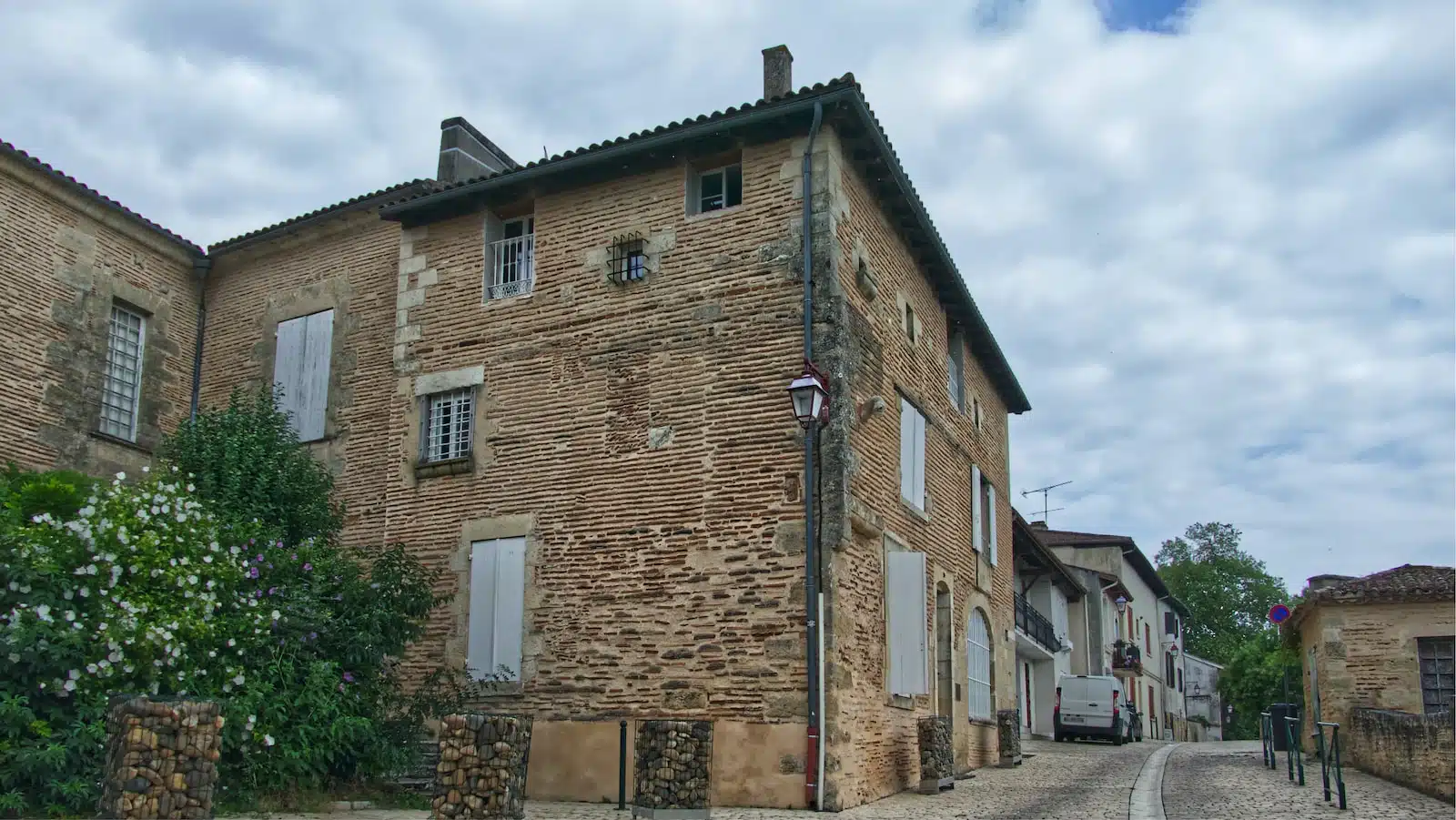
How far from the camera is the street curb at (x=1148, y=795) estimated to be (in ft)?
35.0

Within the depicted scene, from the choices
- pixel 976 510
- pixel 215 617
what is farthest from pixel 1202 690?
pixel 215 617

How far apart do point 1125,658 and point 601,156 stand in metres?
29.0

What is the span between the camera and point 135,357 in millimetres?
16344

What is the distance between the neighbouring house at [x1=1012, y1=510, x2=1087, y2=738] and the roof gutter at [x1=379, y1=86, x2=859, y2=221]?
18374mm

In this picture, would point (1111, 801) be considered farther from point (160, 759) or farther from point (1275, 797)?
point (160, 759)

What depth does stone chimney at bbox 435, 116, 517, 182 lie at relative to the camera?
16.3 meters

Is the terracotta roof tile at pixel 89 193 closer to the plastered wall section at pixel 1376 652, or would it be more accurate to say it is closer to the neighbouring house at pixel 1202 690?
the plastered wall section at pixel 1376 652

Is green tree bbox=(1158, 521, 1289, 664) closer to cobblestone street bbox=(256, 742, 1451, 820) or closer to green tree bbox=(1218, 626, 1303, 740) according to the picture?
green tree bbox=(1218, 626, 1303, 740)

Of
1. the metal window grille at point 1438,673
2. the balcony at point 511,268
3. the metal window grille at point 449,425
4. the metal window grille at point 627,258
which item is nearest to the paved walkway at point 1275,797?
the metal window grille at point 1438,673

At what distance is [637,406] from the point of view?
517 inches

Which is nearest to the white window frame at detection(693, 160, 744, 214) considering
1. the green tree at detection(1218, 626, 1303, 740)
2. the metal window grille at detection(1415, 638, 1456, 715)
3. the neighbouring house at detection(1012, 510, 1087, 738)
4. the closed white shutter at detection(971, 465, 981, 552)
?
the closed white shutter at detection(971, 465, 981, 552)

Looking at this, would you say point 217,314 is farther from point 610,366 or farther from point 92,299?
point 610,366

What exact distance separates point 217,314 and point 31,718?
9348 millimetres

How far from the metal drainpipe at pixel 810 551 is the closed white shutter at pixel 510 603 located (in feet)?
11.0
